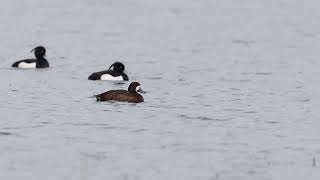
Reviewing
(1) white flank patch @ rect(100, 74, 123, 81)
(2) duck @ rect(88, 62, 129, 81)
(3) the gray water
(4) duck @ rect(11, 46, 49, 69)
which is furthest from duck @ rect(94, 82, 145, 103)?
(4) duck @ rect(11, 46, 49, 69)

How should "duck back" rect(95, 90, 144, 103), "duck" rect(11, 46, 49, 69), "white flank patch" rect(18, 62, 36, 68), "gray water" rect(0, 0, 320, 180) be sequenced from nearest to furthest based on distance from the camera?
"gray water" rect(0, 0, 320, 180), "duck back" rect(95, 90, 144, 103), "duck" rect(11, 46, 49, 69), "white flank patch" rect(18, 62, 36, 68)

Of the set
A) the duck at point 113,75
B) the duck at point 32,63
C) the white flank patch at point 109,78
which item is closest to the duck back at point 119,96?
the duck at point 113,75

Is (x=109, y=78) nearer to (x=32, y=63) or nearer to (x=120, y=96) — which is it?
(x=32, y=63)

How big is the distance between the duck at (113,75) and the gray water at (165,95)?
0.29m

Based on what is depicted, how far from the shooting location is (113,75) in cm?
3172

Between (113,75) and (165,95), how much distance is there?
4.00 metres

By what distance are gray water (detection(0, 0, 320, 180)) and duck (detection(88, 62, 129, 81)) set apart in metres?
0.29

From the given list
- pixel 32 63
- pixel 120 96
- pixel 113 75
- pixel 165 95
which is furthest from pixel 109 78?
pixel 120 96

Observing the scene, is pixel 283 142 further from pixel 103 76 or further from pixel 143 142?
pixel 103 76

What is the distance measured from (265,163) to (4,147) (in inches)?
174

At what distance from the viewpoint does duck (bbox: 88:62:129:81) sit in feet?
103

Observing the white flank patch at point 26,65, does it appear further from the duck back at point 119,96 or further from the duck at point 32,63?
the duck back at point 119,96

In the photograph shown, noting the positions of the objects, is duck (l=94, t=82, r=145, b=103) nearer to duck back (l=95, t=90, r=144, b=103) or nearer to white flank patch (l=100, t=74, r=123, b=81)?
duck back (l=95, t=90, r=144, b=103)

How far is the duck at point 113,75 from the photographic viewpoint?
3134 centimetres
